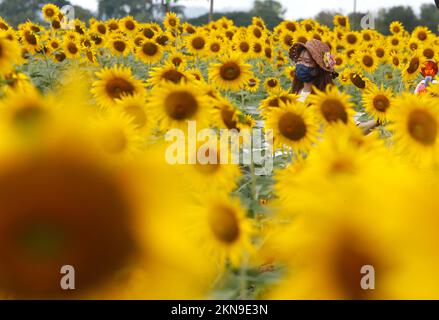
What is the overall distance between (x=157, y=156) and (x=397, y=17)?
37237mm

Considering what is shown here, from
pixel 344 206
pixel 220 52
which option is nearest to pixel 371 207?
pixel 344 206

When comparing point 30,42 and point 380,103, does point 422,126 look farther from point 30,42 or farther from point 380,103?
point 30,42

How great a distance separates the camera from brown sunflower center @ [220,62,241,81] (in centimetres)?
439

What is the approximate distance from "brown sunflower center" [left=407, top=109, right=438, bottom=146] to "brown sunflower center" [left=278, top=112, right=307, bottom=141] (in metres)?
0.40

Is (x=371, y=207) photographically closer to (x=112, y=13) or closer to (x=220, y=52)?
(x=220, y=52)

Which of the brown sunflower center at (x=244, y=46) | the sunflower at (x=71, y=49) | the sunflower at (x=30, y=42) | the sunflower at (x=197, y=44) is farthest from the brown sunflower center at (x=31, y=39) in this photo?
the brown sunflower center at (x=244, y=46)

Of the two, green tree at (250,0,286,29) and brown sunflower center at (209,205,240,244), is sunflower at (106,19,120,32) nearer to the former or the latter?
brown sunflower center at (209,205,240,244)

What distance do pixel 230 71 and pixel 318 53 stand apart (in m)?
0.87

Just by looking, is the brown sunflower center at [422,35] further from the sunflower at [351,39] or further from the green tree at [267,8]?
the green tree at [267,8]

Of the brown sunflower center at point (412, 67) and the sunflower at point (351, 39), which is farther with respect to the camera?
the sunflower at point (351, 39)

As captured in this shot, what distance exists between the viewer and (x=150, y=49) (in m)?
7.85

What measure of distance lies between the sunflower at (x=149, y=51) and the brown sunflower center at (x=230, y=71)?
3630mm

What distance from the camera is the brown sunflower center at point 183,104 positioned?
1.86 meters
